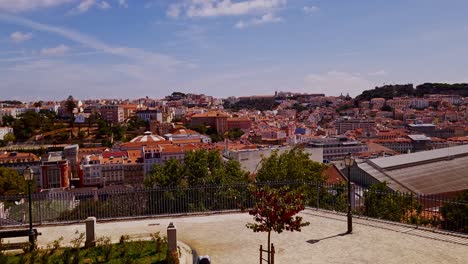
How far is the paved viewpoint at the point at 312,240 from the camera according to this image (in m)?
10.3

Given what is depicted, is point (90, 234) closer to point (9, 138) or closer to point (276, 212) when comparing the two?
point (276, 212)

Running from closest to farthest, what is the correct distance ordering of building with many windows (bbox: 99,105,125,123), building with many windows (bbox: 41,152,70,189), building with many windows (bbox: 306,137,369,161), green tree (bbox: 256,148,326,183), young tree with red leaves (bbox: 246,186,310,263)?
young tree with red leaves (bbox: 246,186,310,263) → green tree (bbox: 256,148,326,183) → building with many windows (bbox: 41,152,70,189) → building with many windows (bbox: 306,137,369,161) → building with many windows (bbox: 99,105,125,123)

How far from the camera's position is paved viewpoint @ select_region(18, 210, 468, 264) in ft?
33.7

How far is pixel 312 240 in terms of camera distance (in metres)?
11.6

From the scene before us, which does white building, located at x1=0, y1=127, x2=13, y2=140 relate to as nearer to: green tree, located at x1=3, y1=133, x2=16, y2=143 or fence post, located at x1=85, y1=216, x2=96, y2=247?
green tree, located at x1=3, y1=133, x2=16, y2=143

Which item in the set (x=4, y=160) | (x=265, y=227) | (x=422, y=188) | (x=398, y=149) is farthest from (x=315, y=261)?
(x=398, y=149)

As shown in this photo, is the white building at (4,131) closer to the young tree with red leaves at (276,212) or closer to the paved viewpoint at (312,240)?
the paved viewpoint at (312,240)

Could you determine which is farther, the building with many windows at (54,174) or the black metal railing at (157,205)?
the building with many windows at (54,174)

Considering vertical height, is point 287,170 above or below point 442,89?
below

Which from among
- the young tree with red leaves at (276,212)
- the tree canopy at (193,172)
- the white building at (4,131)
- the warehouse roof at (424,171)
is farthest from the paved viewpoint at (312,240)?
the white building at (4,131)

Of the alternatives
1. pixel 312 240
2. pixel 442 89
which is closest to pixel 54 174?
pixel 312 240

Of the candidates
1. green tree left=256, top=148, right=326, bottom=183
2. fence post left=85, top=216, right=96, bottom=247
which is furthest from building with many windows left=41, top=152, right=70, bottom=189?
fence post left=85, top=216, right=96, bottom=247

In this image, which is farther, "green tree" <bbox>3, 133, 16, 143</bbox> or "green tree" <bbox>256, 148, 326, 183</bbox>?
"green tree" <bbox>3, 133, 16, 143</bbox>

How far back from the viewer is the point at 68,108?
122 meters
